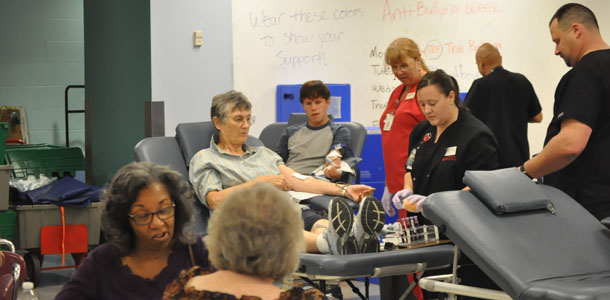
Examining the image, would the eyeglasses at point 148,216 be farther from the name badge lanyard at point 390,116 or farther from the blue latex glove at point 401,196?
the name badge lanyard at point 390,116

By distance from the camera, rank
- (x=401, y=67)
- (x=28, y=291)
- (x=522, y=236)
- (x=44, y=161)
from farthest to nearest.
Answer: (x=44, y=161) → (x=401, y=67) → (x=522, y=236) → (x=28, y=291)

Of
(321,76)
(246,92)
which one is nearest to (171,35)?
(246,92)

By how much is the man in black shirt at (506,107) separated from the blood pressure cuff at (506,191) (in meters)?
1.72

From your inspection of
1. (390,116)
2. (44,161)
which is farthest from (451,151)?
(44,161)

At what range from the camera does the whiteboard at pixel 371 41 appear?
5359 mm

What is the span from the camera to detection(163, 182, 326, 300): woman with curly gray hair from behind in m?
1.34

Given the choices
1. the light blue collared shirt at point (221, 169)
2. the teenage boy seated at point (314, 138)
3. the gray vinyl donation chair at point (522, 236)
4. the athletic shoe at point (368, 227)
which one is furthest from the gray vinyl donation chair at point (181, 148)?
the gray vinyl donation chair at point (522, 236)

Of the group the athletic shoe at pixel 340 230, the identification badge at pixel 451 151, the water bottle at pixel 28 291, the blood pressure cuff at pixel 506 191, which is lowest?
the water bottle at pixel 28 291

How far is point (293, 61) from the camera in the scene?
5.46 metres

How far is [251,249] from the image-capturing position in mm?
1347

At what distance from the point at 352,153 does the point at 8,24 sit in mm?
5535

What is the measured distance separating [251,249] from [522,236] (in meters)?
1.39

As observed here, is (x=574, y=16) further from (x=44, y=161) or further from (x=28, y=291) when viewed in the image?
(x=44, y=161)

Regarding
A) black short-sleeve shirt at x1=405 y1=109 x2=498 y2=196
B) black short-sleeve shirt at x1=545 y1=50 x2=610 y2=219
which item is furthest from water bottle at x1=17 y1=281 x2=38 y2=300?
black short-sleeve shirt at x1=545 y1=50 x2=610 y2=219
